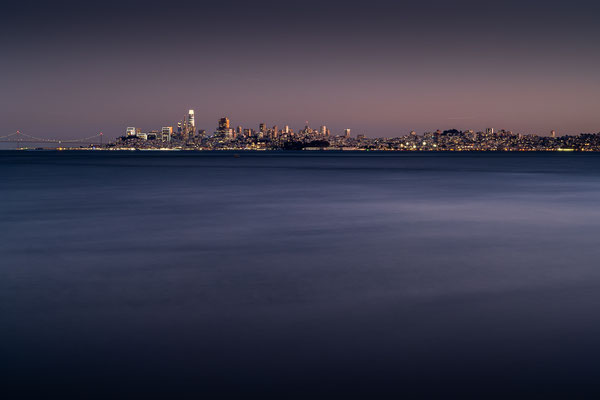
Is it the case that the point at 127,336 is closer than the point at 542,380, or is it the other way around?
the point at 542,380

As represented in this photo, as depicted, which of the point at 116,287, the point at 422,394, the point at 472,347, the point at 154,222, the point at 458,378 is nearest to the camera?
the point at 422,394

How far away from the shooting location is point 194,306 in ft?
26.8

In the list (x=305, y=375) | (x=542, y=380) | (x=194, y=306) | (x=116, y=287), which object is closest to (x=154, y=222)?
(x=116, y=287)

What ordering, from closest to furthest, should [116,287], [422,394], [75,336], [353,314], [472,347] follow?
[422,394]
[472,347]
[75,336]
[353,314]
[116,287]

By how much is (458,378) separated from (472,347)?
94cm

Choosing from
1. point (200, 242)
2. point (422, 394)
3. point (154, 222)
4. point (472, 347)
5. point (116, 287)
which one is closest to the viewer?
point (422, 394)

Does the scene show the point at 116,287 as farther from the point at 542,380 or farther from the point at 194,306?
the point at 542,380

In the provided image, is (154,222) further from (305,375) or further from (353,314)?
(305,375)

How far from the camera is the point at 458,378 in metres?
5.56

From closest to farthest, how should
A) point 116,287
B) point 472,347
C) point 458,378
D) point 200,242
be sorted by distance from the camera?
point 458,378 < point 472,347 < point 116,287 < point 200,242

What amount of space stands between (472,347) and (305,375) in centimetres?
219

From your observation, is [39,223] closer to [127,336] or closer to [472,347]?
[127,336]

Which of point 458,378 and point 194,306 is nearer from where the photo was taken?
point 458,378

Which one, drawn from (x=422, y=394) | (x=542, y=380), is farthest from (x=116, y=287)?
(x=542, y=380)
